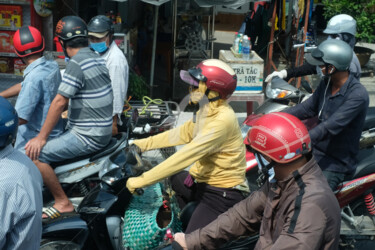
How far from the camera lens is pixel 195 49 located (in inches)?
360

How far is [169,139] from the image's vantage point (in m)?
3.90

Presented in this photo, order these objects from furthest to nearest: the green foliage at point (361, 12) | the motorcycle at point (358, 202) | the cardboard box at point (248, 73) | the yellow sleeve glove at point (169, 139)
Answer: the green foliage at point (361, 12), the cardboard box at point (248, 73), the motorcycle at point (358, 202), the yellow sleeve glove at point (169, 139)

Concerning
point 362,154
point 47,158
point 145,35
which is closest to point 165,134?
point 47,158

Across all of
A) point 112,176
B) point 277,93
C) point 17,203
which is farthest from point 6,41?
point 17,203

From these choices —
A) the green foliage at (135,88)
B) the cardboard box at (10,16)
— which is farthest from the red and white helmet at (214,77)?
the cardboard box at (10,16)

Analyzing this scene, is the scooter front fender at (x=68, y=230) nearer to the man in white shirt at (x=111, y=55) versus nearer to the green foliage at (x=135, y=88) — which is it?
the man in white shirt at (x=111, y=55)

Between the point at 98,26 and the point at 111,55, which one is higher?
the point at 98,26

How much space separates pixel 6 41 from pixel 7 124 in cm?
586

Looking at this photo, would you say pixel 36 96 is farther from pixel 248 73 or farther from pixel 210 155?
pixel 248 73

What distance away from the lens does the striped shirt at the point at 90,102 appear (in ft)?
13.0

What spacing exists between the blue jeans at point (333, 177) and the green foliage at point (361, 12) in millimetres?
7085

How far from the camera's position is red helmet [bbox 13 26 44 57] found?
3.93 m

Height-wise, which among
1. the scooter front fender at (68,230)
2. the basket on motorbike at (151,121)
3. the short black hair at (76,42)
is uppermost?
the short black hair at (76,42)

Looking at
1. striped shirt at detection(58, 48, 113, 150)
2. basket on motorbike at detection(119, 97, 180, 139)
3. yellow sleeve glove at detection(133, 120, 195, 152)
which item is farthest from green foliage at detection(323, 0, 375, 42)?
striped shirt at detection(58, 48, 113, 150)
